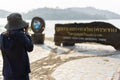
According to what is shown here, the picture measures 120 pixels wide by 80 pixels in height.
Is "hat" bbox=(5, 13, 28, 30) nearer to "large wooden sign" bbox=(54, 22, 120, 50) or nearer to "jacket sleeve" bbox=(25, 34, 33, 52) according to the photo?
"jacket sleeve" bbox=(25, 34, 33, 52)

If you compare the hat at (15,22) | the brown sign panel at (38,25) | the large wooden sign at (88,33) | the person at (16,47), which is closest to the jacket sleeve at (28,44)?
the person at (16,47)

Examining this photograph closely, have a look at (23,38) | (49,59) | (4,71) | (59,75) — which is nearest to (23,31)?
(23,38)

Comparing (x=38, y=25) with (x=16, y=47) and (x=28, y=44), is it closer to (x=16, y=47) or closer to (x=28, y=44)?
(x=16, y=47)

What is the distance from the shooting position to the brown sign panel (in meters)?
19.7

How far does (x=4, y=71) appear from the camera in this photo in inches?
195

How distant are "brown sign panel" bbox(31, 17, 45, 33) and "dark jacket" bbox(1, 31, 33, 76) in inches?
583

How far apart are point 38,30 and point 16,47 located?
1485 cm

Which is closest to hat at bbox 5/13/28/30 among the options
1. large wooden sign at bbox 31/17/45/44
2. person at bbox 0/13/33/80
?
person at bbox 0/13/33/80

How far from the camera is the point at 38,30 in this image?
19703 millimetres

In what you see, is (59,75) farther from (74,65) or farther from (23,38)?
(23,38)

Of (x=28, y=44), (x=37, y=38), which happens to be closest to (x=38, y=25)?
(x=37, y=38)

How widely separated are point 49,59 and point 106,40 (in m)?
4.70

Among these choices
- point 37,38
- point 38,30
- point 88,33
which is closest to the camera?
point 88,33

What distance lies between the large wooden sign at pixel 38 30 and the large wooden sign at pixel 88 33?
1236 millimetres
